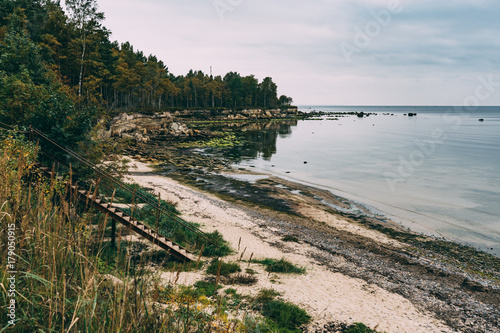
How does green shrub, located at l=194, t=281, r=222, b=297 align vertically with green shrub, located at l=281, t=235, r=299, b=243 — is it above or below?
above

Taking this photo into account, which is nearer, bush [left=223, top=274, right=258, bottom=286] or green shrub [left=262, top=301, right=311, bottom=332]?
green shrub [left=262, top=301, right=311, bottom=332]

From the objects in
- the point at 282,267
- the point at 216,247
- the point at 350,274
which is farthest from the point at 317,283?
the point at 216,247

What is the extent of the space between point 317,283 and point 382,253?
7.34 metres

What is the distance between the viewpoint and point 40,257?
3773 millimetres

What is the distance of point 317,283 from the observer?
1380cm

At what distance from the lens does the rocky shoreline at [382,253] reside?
44.0ft

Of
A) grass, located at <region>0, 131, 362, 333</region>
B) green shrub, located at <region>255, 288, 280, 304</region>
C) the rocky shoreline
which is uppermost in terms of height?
grass, located at <region>0, 131, 362, 333</region>

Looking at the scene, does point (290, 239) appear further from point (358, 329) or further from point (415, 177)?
point (415, 177)

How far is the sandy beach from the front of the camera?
11.2 meters

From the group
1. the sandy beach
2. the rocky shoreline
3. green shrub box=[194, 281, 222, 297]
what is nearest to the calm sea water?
the rocky shoreline

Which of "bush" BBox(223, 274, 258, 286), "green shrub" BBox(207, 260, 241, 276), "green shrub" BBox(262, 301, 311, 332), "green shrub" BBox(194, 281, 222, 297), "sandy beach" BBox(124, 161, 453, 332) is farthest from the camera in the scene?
"green shrub" BBox(207, 260, 241, 276)

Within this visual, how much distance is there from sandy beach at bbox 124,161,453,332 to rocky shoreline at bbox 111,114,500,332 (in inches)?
16.0

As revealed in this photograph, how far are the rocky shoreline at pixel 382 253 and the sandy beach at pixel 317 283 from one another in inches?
16.0

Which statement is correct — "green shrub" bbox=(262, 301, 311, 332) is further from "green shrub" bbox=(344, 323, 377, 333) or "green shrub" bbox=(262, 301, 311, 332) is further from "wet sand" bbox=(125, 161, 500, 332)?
"green shrub" bbox=(344, 323, 377, 333)
